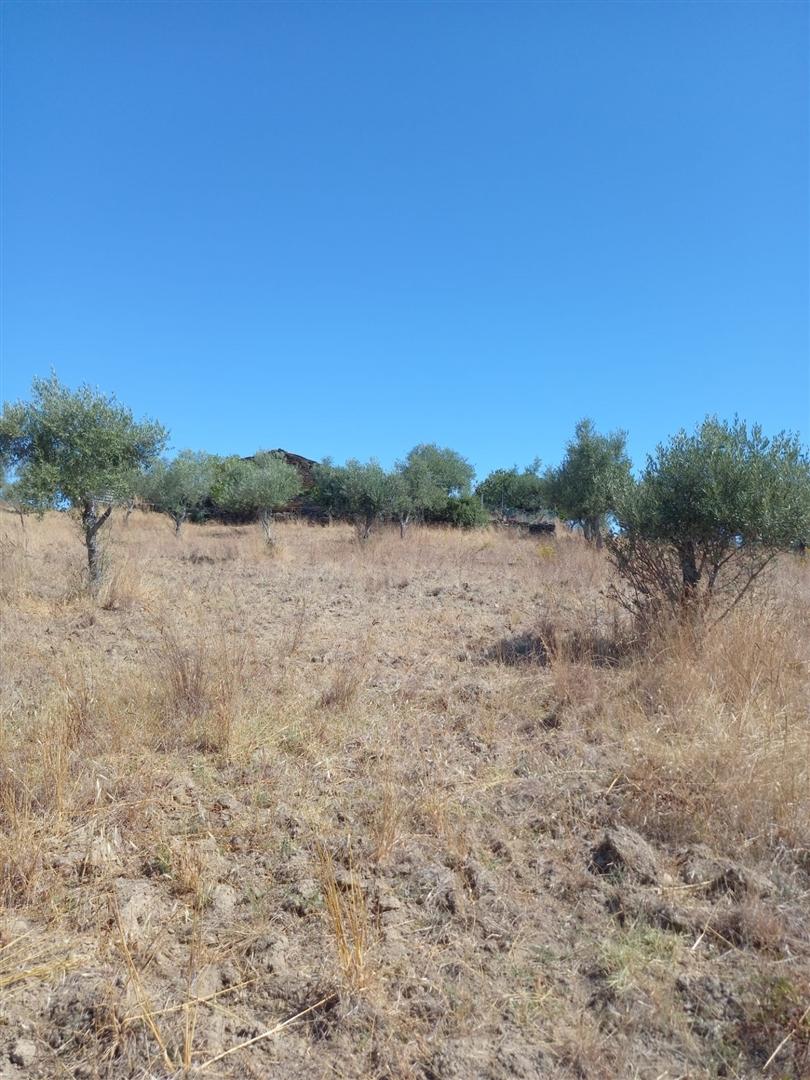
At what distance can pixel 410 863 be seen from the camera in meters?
3.08

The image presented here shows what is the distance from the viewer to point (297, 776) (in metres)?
3.91

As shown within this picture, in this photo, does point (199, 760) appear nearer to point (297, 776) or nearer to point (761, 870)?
point (297, 776)

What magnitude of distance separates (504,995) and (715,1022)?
708mm

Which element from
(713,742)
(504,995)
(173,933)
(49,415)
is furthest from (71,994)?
(49,415)

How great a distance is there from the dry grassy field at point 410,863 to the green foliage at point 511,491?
120 feet

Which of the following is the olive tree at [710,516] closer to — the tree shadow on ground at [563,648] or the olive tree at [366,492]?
the tree shadow on ground at [563,648]

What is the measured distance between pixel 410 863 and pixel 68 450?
8.78 metres

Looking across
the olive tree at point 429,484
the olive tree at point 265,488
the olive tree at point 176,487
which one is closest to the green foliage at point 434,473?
the olive tree at point 429,484

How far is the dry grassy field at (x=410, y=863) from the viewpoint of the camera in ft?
7.10

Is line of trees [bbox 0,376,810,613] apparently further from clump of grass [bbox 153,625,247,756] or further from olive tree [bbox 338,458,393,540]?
olive tree [bbox 338,458,393,540]

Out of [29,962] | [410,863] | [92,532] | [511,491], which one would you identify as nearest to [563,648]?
[410,863]

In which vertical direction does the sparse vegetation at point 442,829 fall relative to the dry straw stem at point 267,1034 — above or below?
above

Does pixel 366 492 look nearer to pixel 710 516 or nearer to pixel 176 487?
pixel 176 487

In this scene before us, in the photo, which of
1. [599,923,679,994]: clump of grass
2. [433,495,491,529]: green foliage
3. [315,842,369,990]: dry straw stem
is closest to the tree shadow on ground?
[599,923,679,994]: clump of grass
